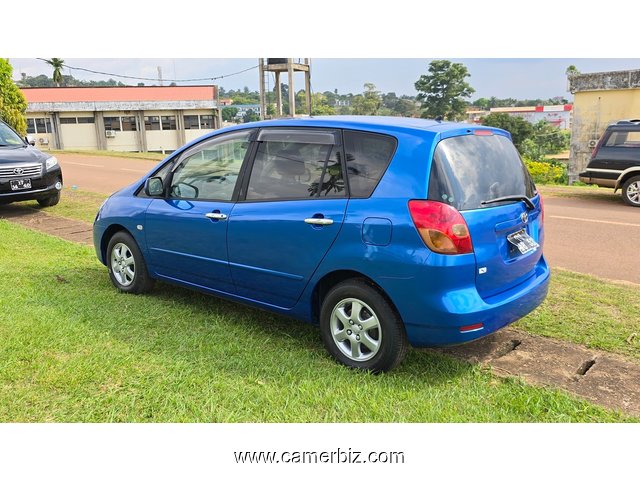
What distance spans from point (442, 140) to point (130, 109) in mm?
44679

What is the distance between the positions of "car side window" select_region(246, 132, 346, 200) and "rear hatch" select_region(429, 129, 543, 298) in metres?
0.73

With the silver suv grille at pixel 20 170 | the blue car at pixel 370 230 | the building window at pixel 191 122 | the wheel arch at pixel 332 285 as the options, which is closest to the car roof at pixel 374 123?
the blue car at pixel 370 230

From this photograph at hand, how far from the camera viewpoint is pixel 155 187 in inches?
198

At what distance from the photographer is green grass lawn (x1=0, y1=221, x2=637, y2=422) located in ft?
10.4

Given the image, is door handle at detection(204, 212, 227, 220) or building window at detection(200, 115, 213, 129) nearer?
door handle at detection(204, 212, 227, 220)

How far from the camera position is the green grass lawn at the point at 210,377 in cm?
316

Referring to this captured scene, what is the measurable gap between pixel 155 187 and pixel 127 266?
0.89 m

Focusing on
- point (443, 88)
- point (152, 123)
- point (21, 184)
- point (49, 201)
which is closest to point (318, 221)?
point (21, 184)

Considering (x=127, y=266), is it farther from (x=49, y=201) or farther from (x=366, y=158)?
(x=49, y=201)

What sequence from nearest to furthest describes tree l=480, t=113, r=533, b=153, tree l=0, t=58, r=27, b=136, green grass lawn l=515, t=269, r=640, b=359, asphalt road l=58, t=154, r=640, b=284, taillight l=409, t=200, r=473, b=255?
taillight l=409, t=200, r=473, b=255, green grass lawn l=515, t=269, r=640, b=359, asphalt road l=58, t=154, r=640, b=284, tree l=0, t=58, r=27, b=136, tree l=480, t=113, r=533, b=153

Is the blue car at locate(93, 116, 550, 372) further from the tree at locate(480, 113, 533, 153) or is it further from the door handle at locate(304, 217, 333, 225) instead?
the tree at locate(480, 113, 533, 153)

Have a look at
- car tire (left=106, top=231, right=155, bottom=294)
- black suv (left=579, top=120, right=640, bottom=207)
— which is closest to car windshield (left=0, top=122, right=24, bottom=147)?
car tire (left=106, top=231, right=155, bottom=294)

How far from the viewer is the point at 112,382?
3.49 metres

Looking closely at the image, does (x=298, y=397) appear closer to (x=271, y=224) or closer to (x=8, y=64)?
(x=271, y=224)
